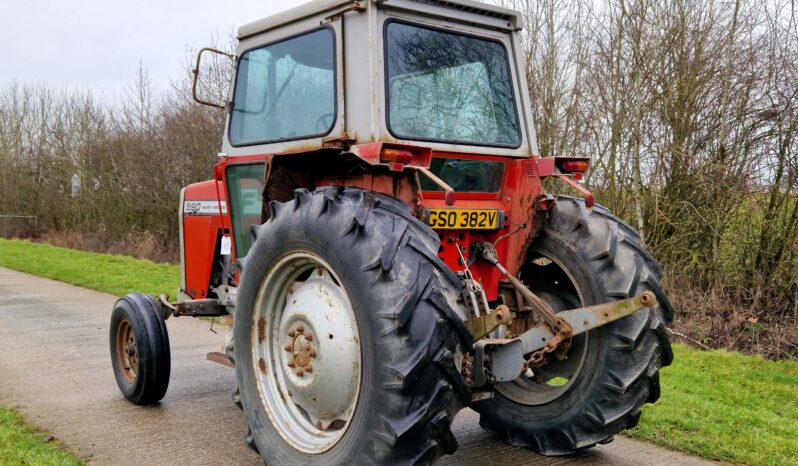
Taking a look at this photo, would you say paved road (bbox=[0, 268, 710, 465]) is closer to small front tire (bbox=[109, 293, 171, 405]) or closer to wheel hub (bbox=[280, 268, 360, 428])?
small front tire (bbox=[109, 293, 171, 405])

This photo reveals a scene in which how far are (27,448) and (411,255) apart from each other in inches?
109

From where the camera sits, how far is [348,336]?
324 centimetres

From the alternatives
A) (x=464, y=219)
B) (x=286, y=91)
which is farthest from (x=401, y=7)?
(x=464, y=219)

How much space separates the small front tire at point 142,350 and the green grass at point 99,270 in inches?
207

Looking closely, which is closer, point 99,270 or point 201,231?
point 201,231

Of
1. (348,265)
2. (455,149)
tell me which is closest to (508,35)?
(455,149)

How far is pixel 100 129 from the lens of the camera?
2438 cm

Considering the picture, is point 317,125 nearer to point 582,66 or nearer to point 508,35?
point 508,35

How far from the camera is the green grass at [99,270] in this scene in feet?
38.4

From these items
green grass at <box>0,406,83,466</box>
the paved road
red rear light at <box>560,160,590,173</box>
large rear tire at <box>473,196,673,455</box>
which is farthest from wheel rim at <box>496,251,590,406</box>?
green grass at <box>0,406,83,466</box>

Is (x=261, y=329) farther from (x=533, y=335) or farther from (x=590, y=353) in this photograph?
(x=590, y=353)

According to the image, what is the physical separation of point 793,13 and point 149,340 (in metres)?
7.37

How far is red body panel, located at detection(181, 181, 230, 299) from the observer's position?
17.4 feet

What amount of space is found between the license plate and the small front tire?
2403 millimetres
